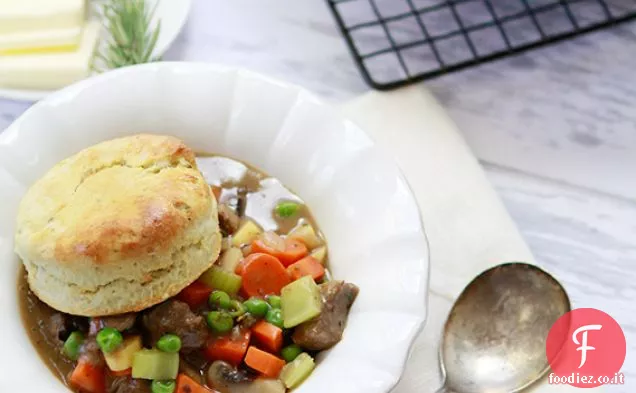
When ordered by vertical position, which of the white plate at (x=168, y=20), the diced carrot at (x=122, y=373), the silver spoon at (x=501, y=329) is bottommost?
the silver spoon at (x=501, y=329)

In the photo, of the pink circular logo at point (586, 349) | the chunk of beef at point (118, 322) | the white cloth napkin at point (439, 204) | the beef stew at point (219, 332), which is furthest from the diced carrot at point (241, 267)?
the pink circular logo at point (586, 349)

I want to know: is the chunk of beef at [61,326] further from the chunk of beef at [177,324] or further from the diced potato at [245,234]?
the diced potato at [245,234]

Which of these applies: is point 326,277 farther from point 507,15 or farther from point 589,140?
point 507,15

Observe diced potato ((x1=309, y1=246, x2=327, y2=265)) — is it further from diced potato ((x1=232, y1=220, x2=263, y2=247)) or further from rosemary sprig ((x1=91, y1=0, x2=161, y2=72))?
rosemary sprig ((x1=91, y1=0, x2=161, y2=72))

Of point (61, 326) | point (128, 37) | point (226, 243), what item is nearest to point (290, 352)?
point (226, 243)

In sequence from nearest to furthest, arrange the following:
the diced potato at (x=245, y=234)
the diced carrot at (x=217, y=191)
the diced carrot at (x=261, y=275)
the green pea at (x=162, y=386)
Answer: the green pea at (x=162, y=386), the diced carrot at (x=261, y=275), the diced potato at (x=245, y=234), the diced carrot at (x=217, y=191)

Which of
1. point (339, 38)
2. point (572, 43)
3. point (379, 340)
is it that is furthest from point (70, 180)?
point (572, 43)
